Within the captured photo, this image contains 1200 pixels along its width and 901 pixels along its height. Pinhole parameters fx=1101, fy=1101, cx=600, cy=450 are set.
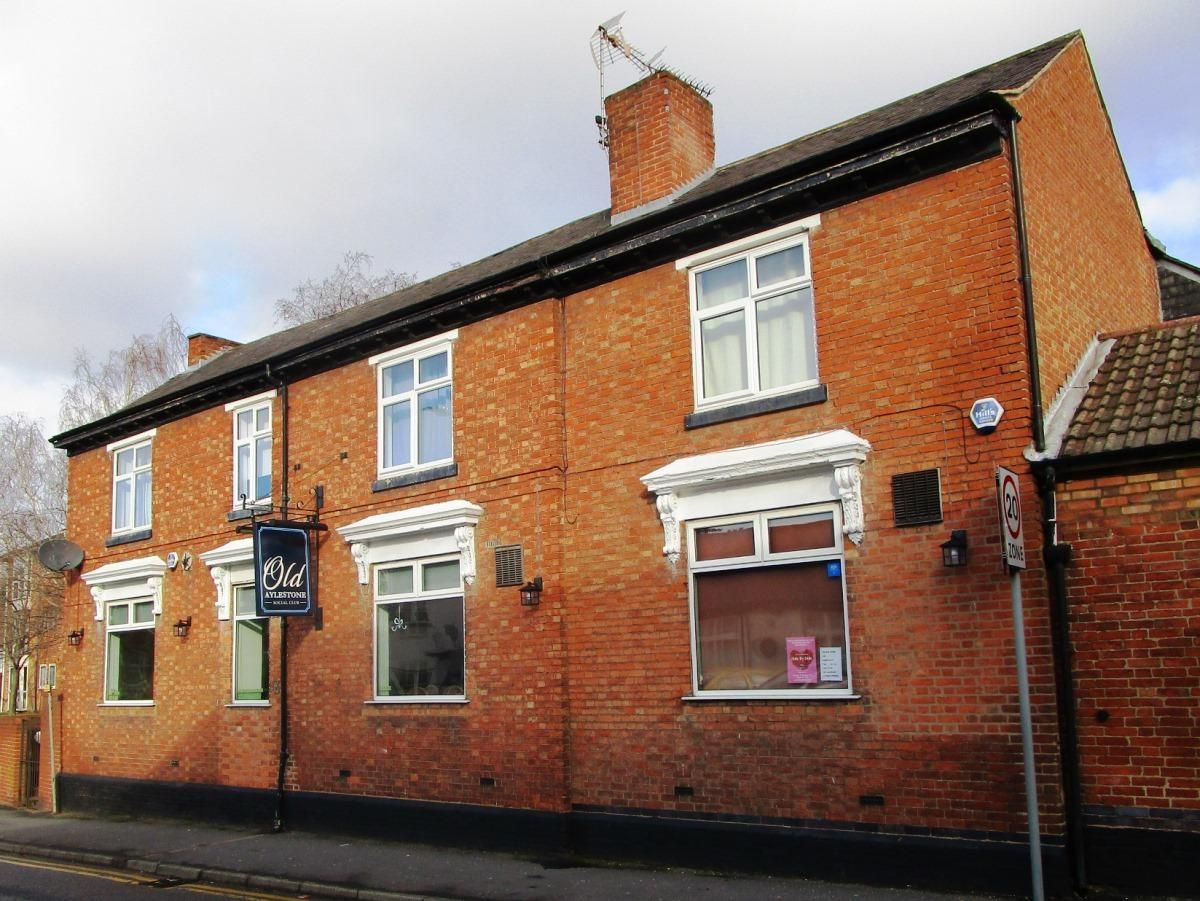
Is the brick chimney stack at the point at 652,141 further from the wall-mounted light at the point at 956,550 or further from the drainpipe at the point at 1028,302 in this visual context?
the wall-mounted light at the point at 956,550

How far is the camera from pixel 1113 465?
28.3ft

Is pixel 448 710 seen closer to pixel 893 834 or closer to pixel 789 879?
pixel 789 879

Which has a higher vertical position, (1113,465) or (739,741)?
(1113,465)

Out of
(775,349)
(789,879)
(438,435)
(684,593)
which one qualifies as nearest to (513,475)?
(438,435)

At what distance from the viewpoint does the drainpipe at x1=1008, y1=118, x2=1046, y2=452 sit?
29.8 feet

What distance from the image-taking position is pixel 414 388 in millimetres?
14586

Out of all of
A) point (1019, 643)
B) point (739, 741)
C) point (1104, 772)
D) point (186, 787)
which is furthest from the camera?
point (186, 787)

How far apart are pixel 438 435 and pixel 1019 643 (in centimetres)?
861

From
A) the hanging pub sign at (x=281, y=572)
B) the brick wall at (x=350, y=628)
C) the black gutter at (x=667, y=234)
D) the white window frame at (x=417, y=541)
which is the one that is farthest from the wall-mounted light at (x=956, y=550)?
the hanging pub sign at (x=281, y=572)

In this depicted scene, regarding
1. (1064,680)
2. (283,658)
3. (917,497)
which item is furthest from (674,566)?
(283,658)

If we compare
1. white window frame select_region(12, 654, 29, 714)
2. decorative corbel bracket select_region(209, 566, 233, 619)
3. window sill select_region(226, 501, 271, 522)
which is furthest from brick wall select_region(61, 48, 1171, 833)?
white window frame select_region(12, 654, 29, 714)

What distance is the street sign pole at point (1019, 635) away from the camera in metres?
7.08

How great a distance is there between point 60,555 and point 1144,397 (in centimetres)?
1775

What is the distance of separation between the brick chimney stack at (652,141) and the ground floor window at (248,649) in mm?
8038
